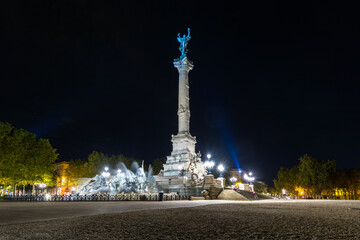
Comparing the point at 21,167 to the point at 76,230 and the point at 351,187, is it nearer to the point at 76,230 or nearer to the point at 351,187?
the point at 76,230

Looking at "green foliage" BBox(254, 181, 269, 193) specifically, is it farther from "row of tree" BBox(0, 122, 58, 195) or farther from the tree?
"row of tree" BBox(0, 122, 58, 195)

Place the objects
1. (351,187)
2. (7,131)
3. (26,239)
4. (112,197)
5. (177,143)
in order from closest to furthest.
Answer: (26,239) → (112,197) → (7,131) → (177,143) → (351,187)

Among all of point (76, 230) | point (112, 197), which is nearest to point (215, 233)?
point (76, 230)

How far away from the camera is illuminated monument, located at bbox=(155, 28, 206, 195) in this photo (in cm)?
4053

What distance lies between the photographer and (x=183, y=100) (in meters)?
53.0

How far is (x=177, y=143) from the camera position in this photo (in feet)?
165

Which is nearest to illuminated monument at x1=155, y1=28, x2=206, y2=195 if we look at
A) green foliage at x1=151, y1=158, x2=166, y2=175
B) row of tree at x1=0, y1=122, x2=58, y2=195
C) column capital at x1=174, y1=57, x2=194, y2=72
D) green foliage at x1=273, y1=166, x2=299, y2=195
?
column capital at x1=174, y1=57, x2=194, y2=72

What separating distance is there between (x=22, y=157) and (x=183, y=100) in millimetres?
29623

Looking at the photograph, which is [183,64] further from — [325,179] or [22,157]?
[325,179]

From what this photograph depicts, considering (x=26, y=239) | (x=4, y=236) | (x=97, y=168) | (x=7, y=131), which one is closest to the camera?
(x=26, y=239)

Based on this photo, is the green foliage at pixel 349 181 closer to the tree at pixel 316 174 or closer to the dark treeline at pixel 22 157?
the tree at pixel 316 174

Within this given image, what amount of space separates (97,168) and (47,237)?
6875 centimetres

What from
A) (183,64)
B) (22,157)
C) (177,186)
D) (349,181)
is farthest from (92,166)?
(349,181)

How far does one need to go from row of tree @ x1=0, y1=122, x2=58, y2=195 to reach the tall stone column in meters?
25.5
